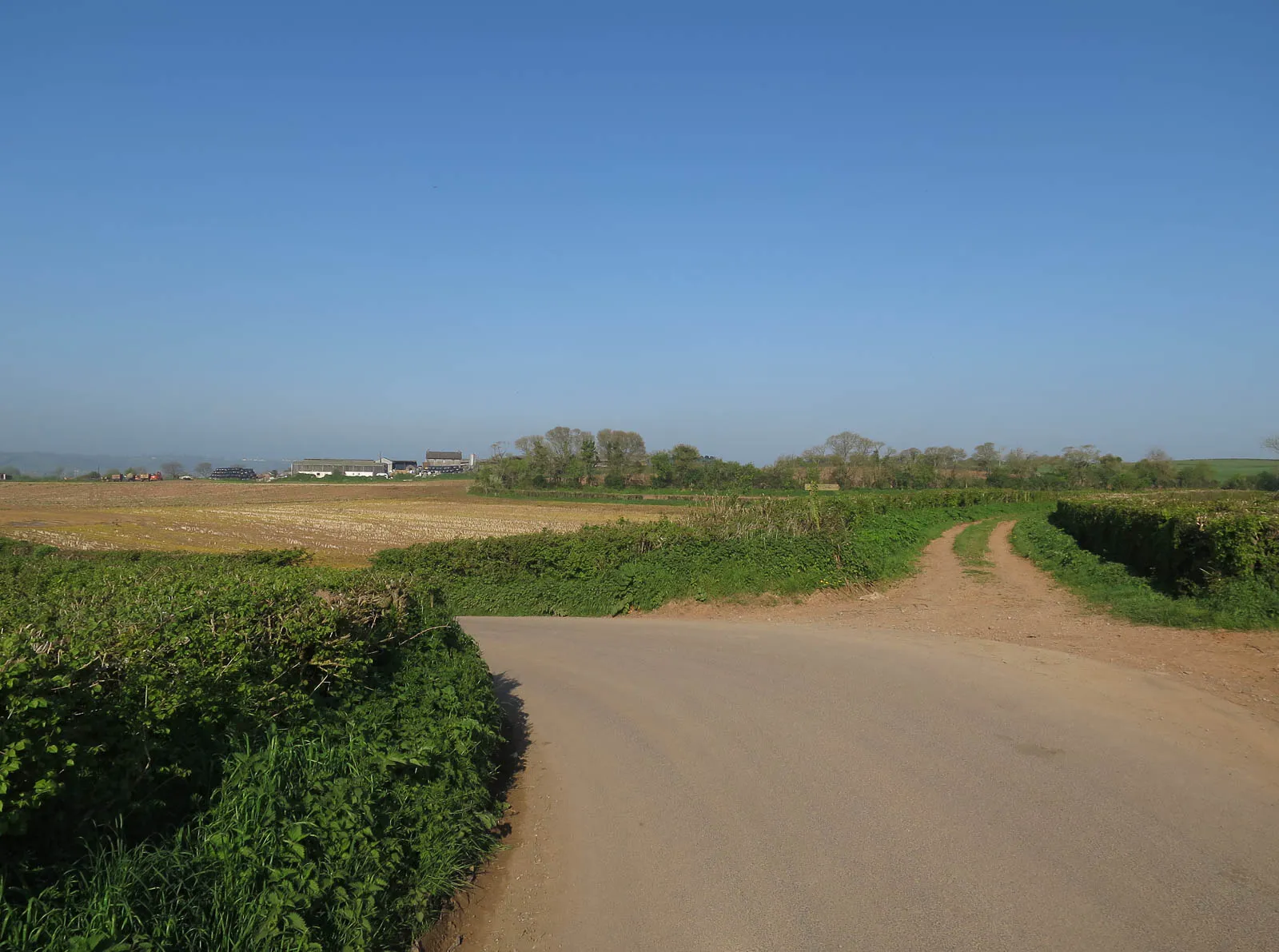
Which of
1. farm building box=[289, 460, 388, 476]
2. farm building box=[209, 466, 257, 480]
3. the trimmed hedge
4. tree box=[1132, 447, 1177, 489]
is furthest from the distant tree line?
farm building box=[289, 460, 388, 476]

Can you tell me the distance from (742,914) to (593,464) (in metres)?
82.8

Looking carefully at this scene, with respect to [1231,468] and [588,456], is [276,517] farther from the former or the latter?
[1231,468]

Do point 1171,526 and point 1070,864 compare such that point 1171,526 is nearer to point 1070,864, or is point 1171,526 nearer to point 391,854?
point 1070,864

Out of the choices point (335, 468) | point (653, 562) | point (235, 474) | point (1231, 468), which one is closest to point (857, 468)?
point (1231, 468)

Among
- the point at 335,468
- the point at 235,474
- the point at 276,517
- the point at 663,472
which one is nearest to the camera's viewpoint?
the point at 276,517

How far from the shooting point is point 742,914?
14.0ft

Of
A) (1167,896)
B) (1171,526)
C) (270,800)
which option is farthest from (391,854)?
(1171,526)

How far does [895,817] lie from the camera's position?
17.2 feet

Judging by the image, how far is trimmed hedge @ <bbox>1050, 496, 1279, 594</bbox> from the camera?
448 inches

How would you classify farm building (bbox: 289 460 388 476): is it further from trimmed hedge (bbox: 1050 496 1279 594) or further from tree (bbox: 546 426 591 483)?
trimmed hedge (bbox: 1050 496 1279 594)

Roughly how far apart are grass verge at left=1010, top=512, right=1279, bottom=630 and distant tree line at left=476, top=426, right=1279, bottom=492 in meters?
50.5

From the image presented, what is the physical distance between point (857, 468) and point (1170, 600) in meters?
70.1

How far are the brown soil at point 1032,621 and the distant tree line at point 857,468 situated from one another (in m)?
51.2

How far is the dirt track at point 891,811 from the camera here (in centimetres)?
412
